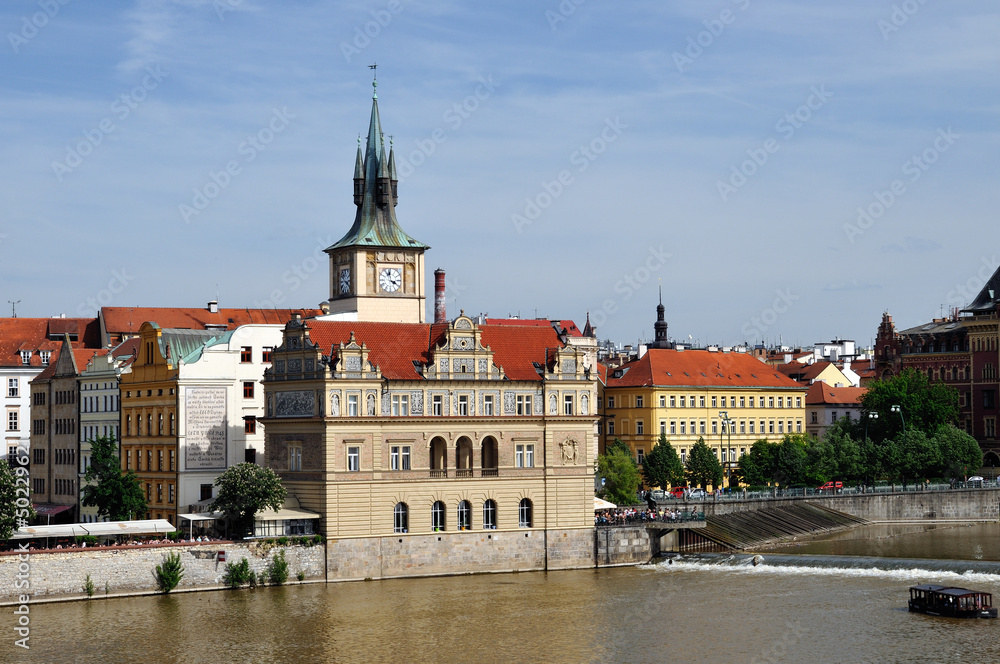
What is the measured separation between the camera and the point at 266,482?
88.1 meters

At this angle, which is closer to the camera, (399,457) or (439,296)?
(399,457)

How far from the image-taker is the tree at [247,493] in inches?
3450

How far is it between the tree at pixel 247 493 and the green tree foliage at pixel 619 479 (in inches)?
1324

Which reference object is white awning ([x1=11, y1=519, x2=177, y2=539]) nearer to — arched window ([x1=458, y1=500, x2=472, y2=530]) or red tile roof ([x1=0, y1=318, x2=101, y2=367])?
arched window ([x1=458, y1=500, x2=472, y2=530])

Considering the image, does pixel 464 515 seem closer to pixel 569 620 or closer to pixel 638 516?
pixel 638 516

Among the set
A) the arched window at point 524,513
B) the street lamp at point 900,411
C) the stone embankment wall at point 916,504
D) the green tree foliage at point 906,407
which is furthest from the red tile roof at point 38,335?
the green tree foliage at point 906,407

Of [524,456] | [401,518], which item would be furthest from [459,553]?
[524,456]

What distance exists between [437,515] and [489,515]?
338cm

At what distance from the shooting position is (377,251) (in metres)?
112

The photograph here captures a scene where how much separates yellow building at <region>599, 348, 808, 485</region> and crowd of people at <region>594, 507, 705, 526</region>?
39942 mm

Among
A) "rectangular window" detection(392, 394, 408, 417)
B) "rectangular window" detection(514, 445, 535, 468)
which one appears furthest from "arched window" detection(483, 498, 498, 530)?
"rectangular window" detection(392, 394, 408, 417)

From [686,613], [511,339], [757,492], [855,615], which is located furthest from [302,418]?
[757,492]

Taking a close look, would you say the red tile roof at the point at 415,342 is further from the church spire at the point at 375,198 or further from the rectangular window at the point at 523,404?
the church spire at the point at 375,198

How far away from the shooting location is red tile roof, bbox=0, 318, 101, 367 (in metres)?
132
